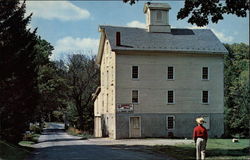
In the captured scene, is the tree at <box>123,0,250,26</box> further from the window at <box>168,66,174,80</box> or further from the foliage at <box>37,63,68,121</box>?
the foliage at <box>37,63,68,121</box>

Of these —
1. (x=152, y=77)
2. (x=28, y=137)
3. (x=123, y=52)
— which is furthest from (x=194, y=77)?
(x=28, y=137)

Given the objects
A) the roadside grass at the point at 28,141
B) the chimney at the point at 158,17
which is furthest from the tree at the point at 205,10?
the chimney at the point at 158,17

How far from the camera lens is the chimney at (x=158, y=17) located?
143 feet

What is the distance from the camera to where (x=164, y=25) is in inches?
1731

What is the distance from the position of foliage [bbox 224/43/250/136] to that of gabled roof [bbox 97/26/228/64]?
8.77 meters

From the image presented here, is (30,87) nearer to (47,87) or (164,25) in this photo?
(164,25)

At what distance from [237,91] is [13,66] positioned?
3766 cm

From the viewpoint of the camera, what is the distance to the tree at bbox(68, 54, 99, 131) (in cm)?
6050

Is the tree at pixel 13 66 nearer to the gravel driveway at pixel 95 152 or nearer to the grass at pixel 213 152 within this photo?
the gravel driveway at pixel 95 152

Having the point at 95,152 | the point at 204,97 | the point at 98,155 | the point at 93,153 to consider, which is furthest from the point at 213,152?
the point at 204,97

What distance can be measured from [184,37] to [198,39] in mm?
1469

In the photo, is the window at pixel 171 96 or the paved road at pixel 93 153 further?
the window at pixel 171 96

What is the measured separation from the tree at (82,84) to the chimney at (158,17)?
19.7m

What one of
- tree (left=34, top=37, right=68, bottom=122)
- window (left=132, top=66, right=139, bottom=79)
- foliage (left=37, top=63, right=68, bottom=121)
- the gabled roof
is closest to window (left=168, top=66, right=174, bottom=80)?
the gabled roof
